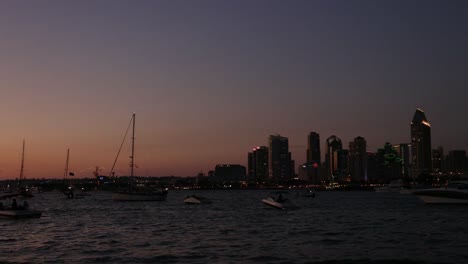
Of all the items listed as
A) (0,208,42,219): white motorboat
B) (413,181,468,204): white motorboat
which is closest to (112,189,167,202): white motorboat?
(413,181,468,204): white motorboat

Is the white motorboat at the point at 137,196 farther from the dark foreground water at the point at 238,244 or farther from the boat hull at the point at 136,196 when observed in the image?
A: the dark foreground water at the point at 238,244

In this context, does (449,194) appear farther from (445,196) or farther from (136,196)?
(136,196)

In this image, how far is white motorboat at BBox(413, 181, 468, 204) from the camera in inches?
3551

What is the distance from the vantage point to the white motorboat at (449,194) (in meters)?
90.2

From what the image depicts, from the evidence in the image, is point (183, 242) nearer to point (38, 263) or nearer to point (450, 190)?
point (38, 263)

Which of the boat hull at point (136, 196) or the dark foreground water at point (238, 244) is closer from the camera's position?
the dark foreground water at point (238, 244)

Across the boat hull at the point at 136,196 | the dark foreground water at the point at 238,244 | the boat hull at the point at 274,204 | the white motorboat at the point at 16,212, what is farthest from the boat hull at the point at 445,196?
the white motorboat at the point at 16,212

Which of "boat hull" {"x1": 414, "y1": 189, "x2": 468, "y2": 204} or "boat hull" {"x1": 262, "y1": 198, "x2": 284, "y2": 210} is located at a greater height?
"boat hull" {"x1": 414, "y1": 189, "x2": 468, "y2": 204}

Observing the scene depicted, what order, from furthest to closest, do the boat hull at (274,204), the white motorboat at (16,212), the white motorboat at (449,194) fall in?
the white motorboat at (449,194)
the boat hull at (274,204)
the white motorboat at (16,212)

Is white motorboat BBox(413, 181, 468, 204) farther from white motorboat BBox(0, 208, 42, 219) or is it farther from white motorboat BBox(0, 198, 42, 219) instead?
→ white motorboat BBox(0, 208, 42, 219)

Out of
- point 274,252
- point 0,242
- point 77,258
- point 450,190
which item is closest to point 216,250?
point 274,252

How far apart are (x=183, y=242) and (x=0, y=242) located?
1303 cm

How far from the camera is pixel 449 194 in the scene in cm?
9162

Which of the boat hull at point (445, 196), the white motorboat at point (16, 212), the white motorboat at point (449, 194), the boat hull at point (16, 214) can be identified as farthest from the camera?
the white motorboat at point (449, 194)
